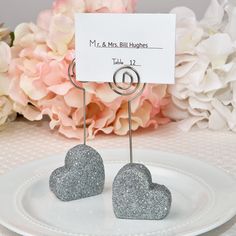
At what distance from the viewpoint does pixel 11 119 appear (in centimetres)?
123

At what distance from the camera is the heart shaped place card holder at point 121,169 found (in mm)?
780

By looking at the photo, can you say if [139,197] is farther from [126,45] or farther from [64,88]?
[64,88]

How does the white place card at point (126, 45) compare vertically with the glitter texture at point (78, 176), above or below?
above

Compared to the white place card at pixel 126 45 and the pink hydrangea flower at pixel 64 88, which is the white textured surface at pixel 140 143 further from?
the white place card at pixel 126 45

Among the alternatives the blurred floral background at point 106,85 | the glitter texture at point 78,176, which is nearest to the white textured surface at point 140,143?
the blurred floral background at point 106,85

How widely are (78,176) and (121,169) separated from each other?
0.22 feet

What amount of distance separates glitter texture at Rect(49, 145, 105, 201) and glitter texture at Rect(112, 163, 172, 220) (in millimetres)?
67

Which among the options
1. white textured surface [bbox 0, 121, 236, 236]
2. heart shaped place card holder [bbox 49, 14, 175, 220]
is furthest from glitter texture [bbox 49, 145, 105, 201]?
white textured surface [bbox 0, 121, 236, 236]

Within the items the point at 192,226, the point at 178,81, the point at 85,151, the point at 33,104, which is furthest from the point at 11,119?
the point at 192,226

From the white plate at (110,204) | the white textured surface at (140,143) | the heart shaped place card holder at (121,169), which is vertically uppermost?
the heart shaped place card holder at (121,169)

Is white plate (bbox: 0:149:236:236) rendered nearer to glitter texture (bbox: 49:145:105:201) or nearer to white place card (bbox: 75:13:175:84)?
glitter texture (bbox: 49:145:105:201)

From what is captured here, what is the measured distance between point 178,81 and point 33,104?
0.79ft

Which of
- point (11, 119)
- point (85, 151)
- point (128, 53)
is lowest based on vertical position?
point (11, 119)

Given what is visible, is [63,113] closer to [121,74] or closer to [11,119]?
[11,119]
